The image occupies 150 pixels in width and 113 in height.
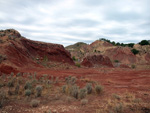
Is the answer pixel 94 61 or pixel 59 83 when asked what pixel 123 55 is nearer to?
pixel 94 61

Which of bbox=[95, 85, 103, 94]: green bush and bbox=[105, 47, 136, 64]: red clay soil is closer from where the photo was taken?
bbox=[95, 85, 103, 94]: green bush

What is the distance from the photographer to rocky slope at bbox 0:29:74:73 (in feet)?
53.7

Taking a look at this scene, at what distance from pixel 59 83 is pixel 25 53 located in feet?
43.0

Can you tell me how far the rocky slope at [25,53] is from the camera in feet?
53.7

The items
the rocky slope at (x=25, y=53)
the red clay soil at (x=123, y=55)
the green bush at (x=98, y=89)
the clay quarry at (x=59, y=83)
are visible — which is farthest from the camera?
the red clay soil at (x=123, y=55)

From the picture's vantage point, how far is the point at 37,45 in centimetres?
2508

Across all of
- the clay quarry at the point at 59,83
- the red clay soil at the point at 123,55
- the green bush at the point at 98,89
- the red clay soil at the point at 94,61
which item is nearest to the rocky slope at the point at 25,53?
the clay quarry at the point at 59,83

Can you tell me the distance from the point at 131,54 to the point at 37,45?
39209 millimetres

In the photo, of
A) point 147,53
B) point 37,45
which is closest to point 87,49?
point 147,53

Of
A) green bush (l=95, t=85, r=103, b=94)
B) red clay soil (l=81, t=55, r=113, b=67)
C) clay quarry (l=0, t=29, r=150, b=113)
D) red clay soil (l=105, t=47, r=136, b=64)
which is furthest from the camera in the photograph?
red clay soil (l=105, t=47, r=136, b=64)

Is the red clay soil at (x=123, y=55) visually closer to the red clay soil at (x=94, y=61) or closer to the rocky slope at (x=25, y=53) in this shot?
the red clay soil at (x=94, y=61)

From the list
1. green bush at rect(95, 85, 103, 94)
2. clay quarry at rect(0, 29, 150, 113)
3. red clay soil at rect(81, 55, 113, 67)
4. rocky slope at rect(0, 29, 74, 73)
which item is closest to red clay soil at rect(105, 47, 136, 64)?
red clay soil at rect(81, 55, 113, 67)

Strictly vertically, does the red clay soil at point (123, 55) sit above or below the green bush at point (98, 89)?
above

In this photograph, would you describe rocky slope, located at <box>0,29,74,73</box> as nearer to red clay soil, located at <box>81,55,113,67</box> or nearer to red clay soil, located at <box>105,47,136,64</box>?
red clay soil, located at <box>81,55,113,67</box>
